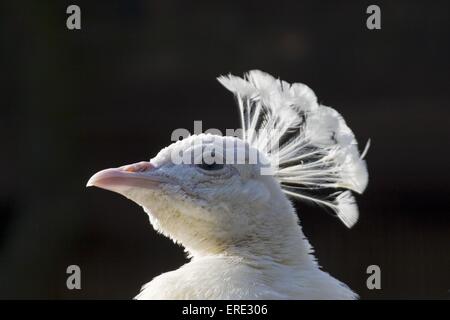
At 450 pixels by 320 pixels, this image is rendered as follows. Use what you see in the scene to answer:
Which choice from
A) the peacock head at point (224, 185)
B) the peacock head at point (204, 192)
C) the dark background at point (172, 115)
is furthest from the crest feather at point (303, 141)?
the dark background at point (172, 115)

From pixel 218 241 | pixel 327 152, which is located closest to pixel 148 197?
pixel 218 241

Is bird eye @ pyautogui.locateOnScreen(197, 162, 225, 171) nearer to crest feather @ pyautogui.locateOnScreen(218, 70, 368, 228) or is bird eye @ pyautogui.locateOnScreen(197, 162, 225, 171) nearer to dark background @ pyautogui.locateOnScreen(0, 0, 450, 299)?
crest feather @ pyautogui.locateOnScreen(218, 70, 368, 228)

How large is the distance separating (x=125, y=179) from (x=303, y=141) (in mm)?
356

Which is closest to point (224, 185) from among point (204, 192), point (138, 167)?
point (204, 192)

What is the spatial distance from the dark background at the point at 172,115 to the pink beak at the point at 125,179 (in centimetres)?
146

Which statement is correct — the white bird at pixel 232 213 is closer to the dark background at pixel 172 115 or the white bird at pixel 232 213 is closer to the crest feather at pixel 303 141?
the crest feather at pixel 303 141

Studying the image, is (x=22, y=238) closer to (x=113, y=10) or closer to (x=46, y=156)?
(x=46, y=156)

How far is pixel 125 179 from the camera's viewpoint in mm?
1373

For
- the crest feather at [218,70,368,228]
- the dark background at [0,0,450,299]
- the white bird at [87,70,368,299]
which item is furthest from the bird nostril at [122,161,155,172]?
the dark background at [0,0,450,299]

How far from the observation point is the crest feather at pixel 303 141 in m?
1.52

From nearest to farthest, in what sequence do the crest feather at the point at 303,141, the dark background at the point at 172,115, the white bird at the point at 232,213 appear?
the white bird at the point at 232,213
the crest feather at the point at 303,141
the dark background at the point at 172,115

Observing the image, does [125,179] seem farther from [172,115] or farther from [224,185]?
[172,115]

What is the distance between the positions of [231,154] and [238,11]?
1589mm

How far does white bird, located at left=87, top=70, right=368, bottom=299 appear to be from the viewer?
1343 mm
